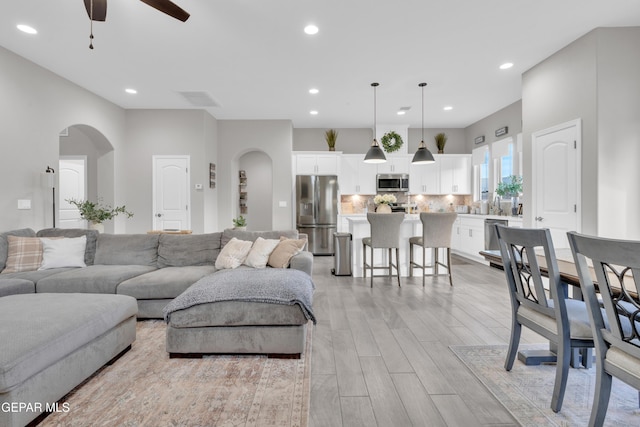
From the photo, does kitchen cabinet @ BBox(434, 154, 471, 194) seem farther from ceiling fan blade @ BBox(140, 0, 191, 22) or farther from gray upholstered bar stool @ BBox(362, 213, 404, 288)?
ceiling fan blade @ BBox(140, 0, 191, 22)

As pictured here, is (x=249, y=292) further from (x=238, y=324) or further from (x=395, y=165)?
(x=395, y=165)

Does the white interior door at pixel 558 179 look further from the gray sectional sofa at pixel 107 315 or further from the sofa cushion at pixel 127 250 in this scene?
the sofa cushion at pixel 127 250

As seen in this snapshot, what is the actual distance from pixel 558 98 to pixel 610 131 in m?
0.76

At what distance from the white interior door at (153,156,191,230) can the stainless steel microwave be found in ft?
13.3

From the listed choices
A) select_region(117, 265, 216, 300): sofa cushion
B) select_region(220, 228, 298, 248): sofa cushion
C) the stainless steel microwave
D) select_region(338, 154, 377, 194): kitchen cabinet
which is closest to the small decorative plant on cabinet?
select_region(338, 154, 377, 194): kitchen cabinet

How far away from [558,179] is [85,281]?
17.2 feet

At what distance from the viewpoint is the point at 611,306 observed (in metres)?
1.33

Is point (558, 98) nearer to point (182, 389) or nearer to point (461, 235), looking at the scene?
point (461, 235)

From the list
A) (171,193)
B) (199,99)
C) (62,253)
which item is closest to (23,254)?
(62,253)

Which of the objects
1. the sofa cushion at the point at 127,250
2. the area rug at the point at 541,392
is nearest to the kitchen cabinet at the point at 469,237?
the area rug at the point at 541,392

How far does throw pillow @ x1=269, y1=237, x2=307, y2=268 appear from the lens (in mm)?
3297

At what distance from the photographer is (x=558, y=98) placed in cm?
388

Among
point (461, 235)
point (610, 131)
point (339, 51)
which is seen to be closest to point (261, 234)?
point (339, 51)

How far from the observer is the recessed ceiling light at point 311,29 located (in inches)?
132
